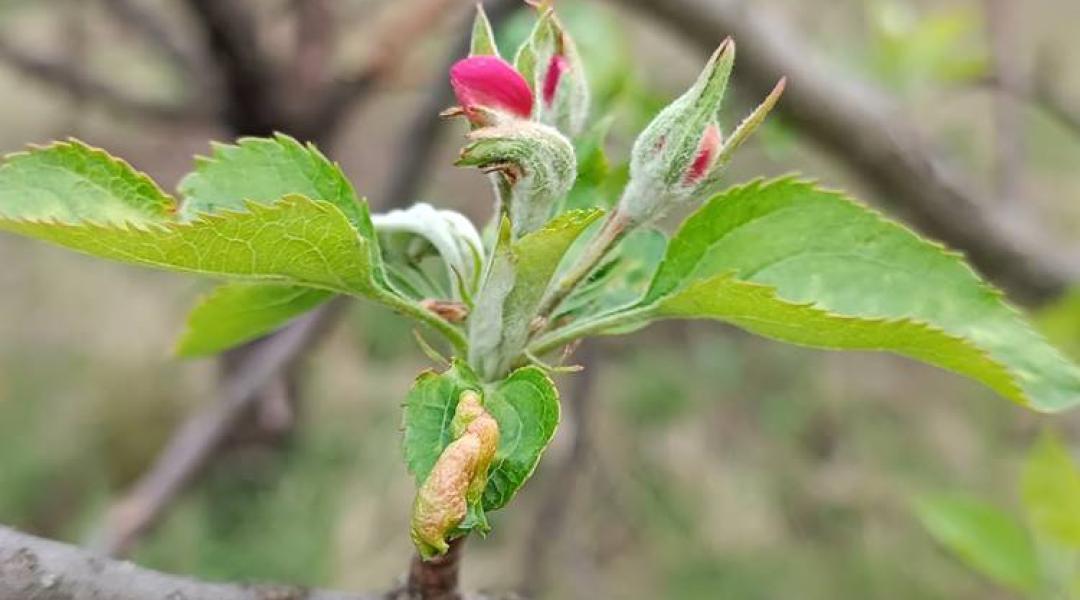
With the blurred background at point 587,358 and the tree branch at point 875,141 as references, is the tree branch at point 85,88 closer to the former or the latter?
the blurred background at point 587,358

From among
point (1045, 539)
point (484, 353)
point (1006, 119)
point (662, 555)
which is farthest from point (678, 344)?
point (484, 353)

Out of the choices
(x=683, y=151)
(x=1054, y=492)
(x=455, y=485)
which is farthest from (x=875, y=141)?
(x=455, y=485)

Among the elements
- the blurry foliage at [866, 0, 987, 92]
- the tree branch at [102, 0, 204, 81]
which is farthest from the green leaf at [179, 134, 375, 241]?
the tree branch at [102, 0, 204, 81]

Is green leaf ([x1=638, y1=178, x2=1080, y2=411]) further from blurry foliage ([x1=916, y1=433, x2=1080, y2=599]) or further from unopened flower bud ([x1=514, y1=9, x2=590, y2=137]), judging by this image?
blurry foliage ([x1=916, y1=433, x2=1080, y2=599])

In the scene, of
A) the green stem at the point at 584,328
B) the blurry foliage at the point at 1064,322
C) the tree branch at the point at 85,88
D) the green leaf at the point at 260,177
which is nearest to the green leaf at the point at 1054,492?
the blurry foliage at the point at 1064,322

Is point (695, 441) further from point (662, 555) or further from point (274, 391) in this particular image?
point (274, 391)
